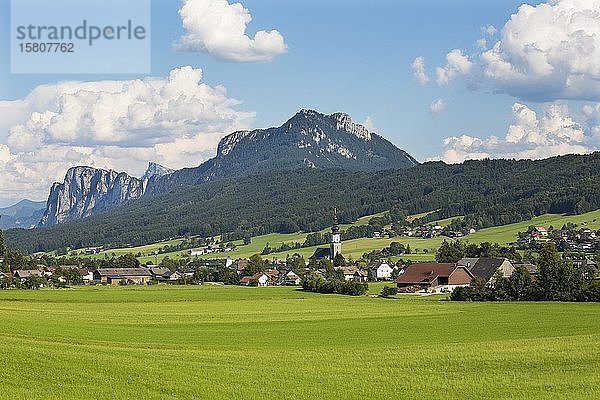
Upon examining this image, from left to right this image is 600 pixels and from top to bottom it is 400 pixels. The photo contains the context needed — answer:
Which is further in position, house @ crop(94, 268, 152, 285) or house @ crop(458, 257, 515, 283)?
house @ crop(94, 268, 152, 285)

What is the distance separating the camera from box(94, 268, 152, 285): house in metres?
166

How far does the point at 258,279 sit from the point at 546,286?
74074 millimetres

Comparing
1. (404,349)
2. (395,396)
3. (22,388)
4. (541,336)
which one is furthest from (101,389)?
(541,336)

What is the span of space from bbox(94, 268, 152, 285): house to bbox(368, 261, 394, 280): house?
45.1 m

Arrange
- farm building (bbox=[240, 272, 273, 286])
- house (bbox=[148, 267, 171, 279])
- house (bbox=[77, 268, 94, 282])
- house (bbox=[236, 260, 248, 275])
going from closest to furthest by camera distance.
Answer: farm building (bbox=[240, 272, 273, 286]), house (bbox=[236, 260, 248, 275]), house (bbox=[77, 268, 94, 282]), house (bbox=[148, 267, 171, 279])

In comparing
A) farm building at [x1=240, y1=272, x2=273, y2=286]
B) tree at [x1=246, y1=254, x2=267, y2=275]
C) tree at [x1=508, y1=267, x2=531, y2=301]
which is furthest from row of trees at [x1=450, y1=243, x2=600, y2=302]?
tree at [x1=246, y1=254, x2=267, y2=275]

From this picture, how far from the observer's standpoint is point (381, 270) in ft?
571

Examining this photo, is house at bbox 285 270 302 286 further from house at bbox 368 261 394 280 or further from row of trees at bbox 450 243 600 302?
row of trees at bbox 450 243 600 302

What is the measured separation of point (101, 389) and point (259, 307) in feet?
171

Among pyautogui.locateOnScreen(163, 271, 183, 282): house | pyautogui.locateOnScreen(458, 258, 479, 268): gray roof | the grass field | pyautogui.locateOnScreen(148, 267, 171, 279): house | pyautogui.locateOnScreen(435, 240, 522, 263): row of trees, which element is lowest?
the grass field

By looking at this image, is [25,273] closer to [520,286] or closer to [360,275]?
[360,275]

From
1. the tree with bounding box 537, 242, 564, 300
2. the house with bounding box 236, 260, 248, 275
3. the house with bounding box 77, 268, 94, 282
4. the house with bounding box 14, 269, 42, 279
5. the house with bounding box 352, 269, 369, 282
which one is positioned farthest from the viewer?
the house with bounding box 77, 268, 94, 282

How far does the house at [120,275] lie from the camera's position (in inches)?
6521

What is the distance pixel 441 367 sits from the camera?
1404 inches
